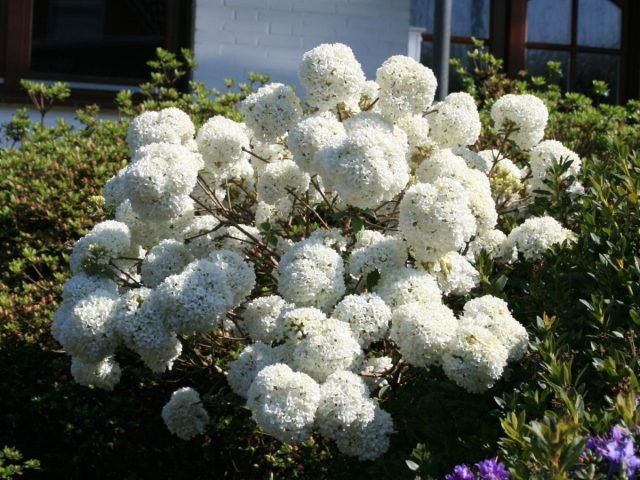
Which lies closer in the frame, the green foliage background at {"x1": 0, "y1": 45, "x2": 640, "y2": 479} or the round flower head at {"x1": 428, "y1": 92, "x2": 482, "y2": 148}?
the green foliage background at {"x1": 0, "y1": 45, "x2": 640, "y2": 479}

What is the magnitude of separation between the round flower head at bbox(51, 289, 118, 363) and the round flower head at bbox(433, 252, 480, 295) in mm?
980

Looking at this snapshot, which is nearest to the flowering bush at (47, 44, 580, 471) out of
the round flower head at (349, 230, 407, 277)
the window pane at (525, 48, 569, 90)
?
the round flower head at (349, 230, 407, 277)

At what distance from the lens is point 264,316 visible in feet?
10.1

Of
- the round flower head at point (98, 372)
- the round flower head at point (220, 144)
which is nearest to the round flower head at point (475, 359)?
the round flower head at point (220, 144)

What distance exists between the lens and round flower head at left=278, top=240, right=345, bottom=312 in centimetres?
281

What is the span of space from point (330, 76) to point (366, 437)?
3.79ft

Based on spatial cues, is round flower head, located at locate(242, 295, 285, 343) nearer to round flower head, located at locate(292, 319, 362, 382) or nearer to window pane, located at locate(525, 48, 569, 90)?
round flower head, located at locate(292, 319, 362, 382)

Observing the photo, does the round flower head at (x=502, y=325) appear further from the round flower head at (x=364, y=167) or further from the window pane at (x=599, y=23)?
the window pane at (x=599, y=23)

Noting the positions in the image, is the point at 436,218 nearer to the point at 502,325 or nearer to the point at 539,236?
the point at 502,325

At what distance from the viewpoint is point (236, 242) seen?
3.40m

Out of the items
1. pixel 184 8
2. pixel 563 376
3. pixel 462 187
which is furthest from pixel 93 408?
pixel 184 8

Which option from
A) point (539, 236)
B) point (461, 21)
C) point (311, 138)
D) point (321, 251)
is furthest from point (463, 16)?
point (321, 251)

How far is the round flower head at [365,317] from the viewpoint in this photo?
277 centimetres

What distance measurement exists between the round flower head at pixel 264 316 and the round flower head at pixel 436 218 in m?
0.48
